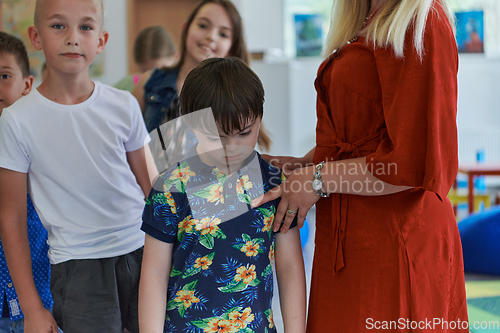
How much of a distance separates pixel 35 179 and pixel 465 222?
10.1ft

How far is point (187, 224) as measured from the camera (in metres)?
0.91

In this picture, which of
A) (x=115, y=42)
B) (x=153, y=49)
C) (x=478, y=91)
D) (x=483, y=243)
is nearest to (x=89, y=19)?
(x=153, y=49)

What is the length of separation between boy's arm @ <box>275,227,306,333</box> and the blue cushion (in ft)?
8.47

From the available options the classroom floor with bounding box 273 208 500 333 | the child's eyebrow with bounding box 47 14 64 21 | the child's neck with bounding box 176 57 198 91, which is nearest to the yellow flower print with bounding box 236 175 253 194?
the child's eyebrow with bounding box 47 14 64 21

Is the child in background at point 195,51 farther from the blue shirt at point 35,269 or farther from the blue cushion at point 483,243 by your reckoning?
the blue cushion at point 483,243

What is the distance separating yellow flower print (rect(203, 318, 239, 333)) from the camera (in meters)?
0.90

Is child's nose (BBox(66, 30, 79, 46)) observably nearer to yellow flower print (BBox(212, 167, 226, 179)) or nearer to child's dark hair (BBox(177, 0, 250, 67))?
yellow flower print (BBox(212, 167, 226, 179))

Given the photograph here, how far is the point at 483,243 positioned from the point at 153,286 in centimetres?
291

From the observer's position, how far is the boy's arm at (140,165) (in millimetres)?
1231

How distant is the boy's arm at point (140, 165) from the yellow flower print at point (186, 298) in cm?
45

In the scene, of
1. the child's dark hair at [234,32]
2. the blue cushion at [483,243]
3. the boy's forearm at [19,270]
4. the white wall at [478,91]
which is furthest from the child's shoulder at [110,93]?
the white wall at [478,91]

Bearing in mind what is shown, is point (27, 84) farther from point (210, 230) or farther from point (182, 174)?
point (210, 230)

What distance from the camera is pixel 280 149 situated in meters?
4.93

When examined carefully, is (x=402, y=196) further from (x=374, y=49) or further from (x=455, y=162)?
(x=374, y=49)
